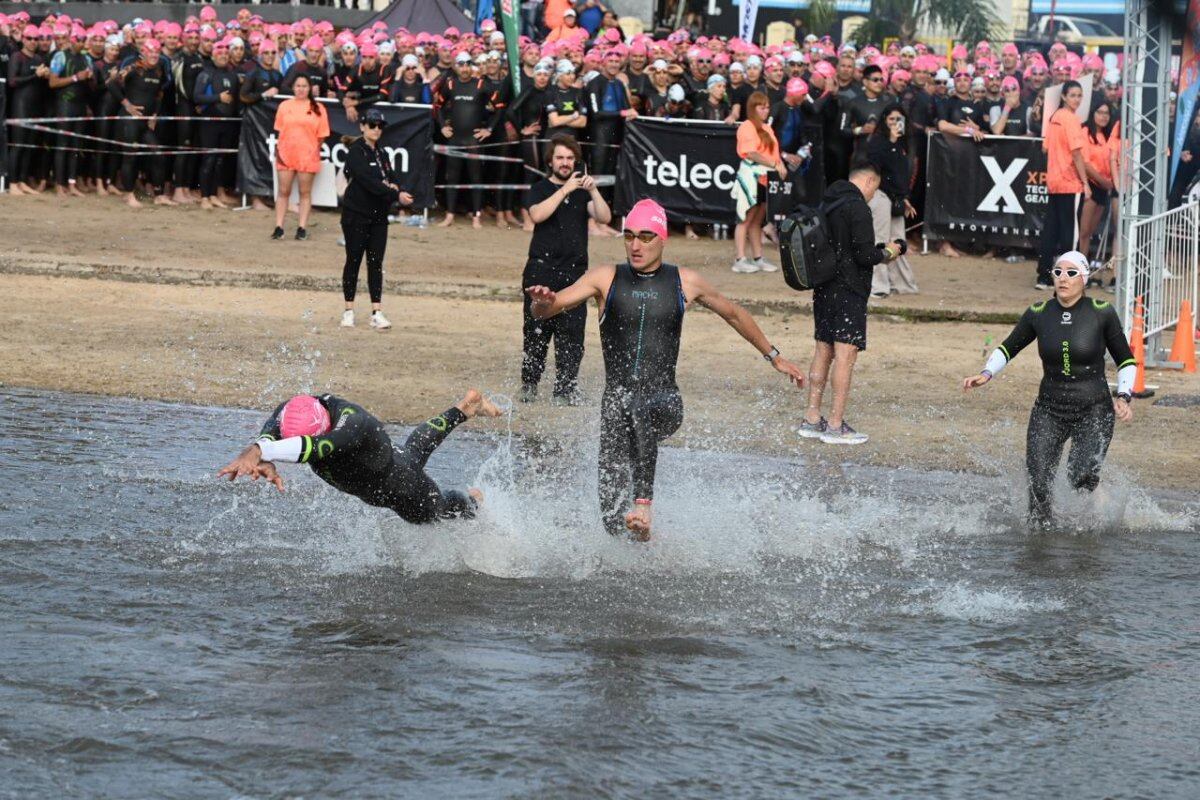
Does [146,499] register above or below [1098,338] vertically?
below

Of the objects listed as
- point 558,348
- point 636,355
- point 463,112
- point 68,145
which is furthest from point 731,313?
point 68,145

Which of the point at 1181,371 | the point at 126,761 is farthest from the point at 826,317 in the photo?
the point at 126,761

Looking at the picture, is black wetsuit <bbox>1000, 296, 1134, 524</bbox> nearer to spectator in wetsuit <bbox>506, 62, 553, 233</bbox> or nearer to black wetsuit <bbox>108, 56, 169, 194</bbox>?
spectator in wetsuit <bbox>506, 62, 553, 233</bbox>

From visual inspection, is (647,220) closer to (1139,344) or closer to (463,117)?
(1139,344)

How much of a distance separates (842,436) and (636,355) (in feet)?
12.0

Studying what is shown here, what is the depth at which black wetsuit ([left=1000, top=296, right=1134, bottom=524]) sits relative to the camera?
381 inches

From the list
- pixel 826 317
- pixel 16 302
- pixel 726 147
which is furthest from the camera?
pixel 726 147

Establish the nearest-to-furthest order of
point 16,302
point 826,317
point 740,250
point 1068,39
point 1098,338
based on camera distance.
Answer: point 1098,338 < point 826,317 < point 16,302 < point 740,250 < point 1068,39

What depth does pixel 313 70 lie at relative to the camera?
20984mm

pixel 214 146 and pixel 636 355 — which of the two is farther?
pixel 214 146

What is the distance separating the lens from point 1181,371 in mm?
14445

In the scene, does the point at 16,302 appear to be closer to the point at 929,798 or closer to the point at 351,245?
the point at 351,245

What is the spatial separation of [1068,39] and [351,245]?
74.9ft

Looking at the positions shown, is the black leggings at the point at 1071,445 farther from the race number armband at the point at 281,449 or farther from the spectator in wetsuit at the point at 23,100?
the spectator in wetsuit at the point at 23,100
